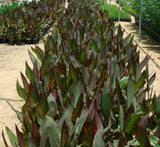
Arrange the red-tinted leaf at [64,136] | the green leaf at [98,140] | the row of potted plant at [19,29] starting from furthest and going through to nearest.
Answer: the row of potted plant at [19,29] → the red-tinted leaf at [64,136] → the green leaf at [98,140]

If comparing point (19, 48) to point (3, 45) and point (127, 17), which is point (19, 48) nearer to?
point (3, 45)

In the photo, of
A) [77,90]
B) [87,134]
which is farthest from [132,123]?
[77,90]

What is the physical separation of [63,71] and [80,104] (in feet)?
2.55

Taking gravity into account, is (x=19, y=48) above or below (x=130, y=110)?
below

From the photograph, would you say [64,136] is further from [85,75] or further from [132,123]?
[85,75]

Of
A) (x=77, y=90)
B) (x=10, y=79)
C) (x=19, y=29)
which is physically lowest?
(x=10, y=79)

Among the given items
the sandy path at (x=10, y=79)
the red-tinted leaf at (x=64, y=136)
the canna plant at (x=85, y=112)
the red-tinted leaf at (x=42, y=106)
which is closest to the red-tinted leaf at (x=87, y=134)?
the canna plant at (x=85, y=112)

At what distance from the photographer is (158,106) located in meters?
1.67

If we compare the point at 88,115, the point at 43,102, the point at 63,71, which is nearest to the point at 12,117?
the point at 63,71

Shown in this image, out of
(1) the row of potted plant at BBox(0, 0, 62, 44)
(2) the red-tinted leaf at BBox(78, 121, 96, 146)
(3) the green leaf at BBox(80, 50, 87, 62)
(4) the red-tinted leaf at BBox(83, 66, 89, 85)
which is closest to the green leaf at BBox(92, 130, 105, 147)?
(2) the red-tinted leaf at BBox(78, 121, 96, 146)

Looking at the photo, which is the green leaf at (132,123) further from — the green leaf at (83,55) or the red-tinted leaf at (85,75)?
the green leaf at (83,55)

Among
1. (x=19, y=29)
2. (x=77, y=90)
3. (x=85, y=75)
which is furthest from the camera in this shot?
(x=19, y=29)

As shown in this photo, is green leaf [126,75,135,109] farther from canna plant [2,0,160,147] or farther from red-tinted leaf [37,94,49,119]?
red-tinted leaf [37,94,49,119]

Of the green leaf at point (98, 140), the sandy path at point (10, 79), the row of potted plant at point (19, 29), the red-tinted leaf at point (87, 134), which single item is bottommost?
the sandy path at point (10, 79)
